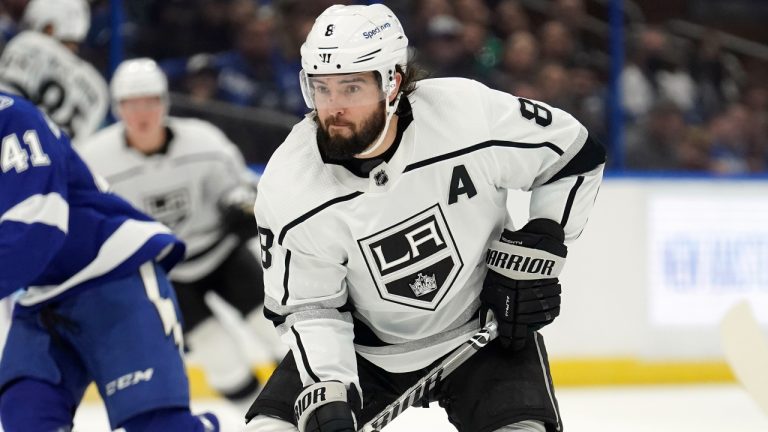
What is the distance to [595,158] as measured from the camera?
275 centimetres

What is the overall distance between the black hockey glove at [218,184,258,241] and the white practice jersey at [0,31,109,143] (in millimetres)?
795

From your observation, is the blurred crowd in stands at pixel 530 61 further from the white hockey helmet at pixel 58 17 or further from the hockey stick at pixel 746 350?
the hockey stick at pixel 746 350

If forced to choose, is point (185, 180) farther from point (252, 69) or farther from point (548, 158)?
point (548, 158)

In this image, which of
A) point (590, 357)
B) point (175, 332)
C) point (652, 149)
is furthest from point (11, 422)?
point (652, 149)

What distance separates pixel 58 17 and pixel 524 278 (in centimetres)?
302

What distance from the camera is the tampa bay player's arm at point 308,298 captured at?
2537mm

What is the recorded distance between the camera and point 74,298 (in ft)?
9.76

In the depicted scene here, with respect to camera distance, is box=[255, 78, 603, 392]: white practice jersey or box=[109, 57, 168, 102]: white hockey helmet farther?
box=[109, 57, 168, 102]: white hockey helmet

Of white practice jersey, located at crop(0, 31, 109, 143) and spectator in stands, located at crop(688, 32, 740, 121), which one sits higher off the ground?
white practice jersey, located at crop(0, 31, 109, 143)

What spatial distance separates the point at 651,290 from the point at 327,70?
362cm

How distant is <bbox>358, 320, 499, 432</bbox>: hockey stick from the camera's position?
267 cm

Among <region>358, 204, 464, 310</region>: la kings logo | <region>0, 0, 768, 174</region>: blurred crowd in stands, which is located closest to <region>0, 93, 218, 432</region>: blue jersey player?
<region>358, 204, 464, 310</region>: la kings logo

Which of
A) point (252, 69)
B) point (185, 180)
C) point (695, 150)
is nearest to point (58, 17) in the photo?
point (185, 180)

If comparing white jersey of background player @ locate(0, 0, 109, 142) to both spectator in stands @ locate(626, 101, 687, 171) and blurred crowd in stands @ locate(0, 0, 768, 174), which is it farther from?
spectator in stands @ locate(626, 101, 687, 171)
